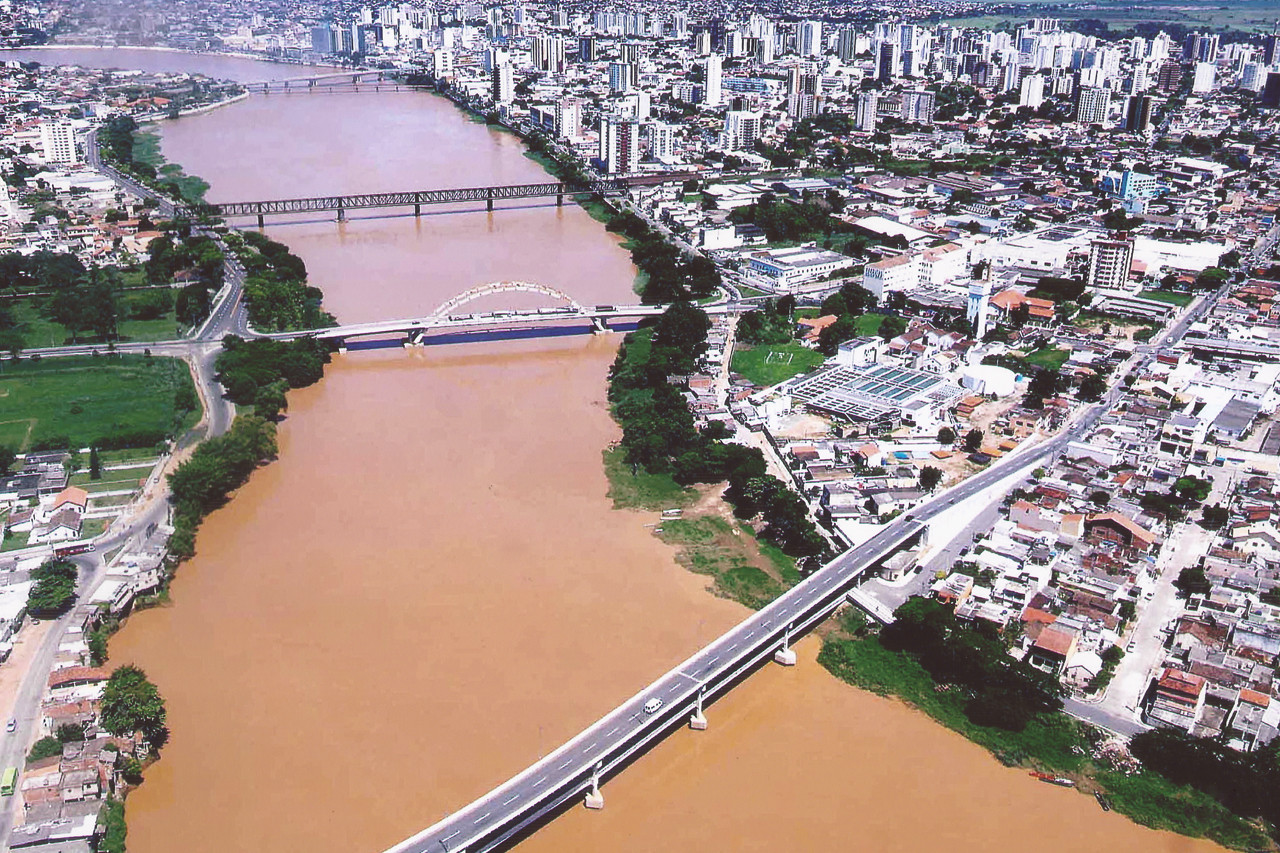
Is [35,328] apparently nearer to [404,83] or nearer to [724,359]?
[724,359]

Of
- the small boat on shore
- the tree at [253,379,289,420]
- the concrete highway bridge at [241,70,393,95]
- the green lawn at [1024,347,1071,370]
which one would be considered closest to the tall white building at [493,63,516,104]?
the concrete highway bridge at [241,70,393,95]

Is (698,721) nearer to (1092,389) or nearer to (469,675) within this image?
(469,675)

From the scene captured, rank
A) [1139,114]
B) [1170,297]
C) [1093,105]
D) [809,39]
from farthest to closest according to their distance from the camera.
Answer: [809,39] → [1093,105] → [1139,114] → [1170,297]

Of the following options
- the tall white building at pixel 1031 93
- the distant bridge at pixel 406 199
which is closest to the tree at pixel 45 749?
the distant bridge at pixel 406 199

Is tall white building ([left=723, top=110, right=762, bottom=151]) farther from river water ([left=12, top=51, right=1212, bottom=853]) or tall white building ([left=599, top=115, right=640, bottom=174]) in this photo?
river water ([left=12, top=51, right=1212, bottom=853])

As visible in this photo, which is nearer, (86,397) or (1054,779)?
(1054,779)

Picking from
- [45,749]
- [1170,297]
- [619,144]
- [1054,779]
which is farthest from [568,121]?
[1054,779]
